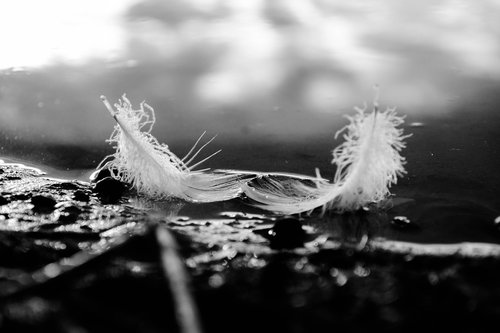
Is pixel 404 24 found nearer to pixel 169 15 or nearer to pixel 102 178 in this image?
pixel 169 15

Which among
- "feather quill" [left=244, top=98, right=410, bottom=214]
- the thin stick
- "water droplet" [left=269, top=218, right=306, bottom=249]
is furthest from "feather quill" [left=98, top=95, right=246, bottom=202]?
the thin stick

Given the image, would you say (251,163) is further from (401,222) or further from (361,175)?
(401,222)

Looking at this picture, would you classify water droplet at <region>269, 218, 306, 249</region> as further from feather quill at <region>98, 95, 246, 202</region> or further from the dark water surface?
feather quill at <region>98, 95, 246, 202</region>

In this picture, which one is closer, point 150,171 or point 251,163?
point 150,171

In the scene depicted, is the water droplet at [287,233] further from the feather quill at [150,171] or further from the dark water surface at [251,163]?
the feather quill at [150,171]

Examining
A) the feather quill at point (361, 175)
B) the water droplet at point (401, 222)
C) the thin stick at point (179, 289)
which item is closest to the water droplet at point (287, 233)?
the feather quill at point (361, 175)

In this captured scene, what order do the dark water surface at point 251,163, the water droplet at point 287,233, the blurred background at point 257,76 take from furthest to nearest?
the blurred background at point 257,76 → the water droplet at point 287,233 → the dark water surface at point 251,163

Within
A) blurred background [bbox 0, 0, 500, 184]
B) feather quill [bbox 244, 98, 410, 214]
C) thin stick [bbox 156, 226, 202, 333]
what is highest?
blurred background [bbox 0, 0, 500, 184]

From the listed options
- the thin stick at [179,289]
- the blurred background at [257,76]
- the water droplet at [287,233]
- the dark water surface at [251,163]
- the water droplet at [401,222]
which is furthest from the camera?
the blurred background at [257,76]

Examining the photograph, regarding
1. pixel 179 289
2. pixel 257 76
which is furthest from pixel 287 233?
pixel 257 76
